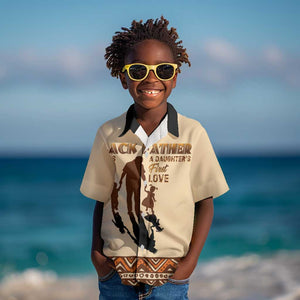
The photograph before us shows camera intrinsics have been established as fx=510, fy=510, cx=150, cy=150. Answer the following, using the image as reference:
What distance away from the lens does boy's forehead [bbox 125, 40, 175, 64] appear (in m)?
2.69

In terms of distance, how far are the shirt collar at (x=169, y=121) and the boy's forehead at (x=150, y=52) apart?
0.28 m

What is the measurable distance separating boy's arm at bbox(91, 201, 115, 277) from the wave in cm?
454

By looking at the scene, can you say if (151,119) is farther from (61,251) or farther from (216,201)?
(216,201)

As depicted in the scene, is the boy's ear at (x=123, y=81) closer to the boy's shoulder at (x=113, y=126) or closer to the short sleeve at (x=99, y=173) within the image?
the boy's shoulder at (x=113, y=126)

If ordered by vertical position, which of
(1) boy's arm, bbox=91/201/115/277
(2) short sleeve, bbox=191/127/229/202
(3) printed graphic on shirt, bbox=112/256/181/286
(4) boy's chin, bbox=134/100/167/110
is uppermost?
(4) boy's chin, bbox=134/100/167/110

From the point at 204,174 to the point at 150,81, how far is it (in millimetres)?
580

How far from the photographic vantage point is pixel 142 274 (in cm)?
264

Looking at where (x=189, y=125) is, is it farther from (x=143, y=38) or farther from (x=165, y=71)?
(x=143, y=38)

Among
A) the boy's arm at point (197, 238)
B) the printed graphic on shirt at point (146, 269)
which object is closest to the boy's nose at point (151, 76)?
the boy's arm at point (197, 238)

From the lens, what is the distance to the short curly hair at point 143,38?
2.76 meters

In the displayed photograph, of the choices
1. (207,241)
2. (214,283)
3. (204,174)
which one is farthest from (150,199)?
(207,241)

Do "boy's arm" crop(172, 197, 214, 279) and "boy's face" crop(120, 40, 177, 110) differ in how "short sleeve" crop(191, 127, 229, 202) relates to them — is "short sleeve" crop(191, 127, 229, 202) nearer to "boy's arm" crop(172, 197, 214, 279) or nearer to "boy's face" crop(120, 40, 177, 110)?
"boy's arm" crop(172, 197, 214, 279)

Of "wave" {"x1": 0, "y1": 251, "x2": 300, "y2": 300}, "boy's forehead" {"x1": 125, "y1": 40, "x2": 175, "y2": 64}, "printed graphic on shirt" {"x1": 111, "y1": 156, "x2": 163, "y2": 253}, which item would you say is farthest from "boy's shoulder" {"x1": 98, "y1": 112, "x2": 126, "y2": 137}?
"wave" {"x1": 0, "y1": 251, "x2": 300, "y2": 300}

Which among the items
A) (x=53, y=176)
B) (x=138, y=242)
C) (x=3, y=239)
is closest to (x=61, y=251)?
(x=3, y=239)
